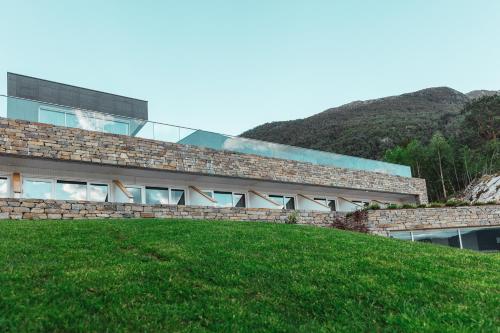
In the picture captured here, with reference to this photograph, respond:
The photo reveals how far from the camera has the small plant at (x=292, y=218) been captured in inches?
833

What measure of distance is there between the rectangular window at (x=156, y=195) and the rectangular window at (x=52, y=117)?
545cm

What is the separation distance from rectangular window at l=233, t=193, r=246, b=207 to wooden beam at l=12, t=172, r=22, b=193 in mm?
11159

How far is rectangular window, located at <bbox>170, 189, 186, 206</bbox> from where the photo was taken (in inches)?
891

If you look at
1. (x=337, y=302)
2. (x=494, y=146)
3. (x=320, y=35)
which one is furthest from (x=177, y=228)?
(x=494, y=146)

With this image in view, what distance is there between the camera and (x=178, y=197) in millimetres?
22844

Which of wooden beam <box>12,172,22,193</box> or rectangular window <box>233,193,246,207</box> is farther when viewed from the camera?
rectangular window <box>233,193,246,207</box>

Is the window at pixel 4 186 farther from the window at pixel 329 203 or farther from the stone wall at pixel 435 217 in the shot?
the window at pixel 329 203

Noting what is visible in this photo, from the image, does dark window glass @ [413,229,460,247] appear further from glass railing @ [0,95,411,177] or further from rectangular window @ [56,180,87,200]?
rectangular window @ [56,180,87,200]

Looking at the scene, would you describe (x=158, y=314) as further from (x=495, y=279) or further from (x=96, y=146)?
(x=96, y=146)

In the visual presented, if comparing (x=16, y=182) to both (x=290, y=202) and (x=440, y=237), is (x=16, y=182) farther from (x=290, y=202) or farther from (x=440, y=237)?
(x=440, y=237)

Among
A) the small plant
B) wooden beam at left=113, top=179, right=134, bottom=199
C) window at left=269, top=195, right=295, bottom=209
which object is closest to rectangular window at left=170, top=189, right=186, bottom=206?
wooden beam at left=113, top=179, right=134, bottom=199

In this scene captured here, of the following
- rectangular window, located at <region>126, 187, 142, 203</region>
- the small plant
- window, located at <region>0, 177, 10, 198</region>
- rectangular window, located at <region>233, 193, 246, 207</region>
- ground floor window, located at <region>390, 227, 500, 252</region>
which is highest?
window, located at <region>0, 177, 10, 198</region>

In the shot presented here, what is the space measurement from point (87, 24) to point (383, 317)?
2175 centimetres

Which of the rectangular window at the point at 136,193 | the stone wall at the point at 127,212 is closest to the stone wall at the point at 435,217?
the stone wall at the point at 127,212
